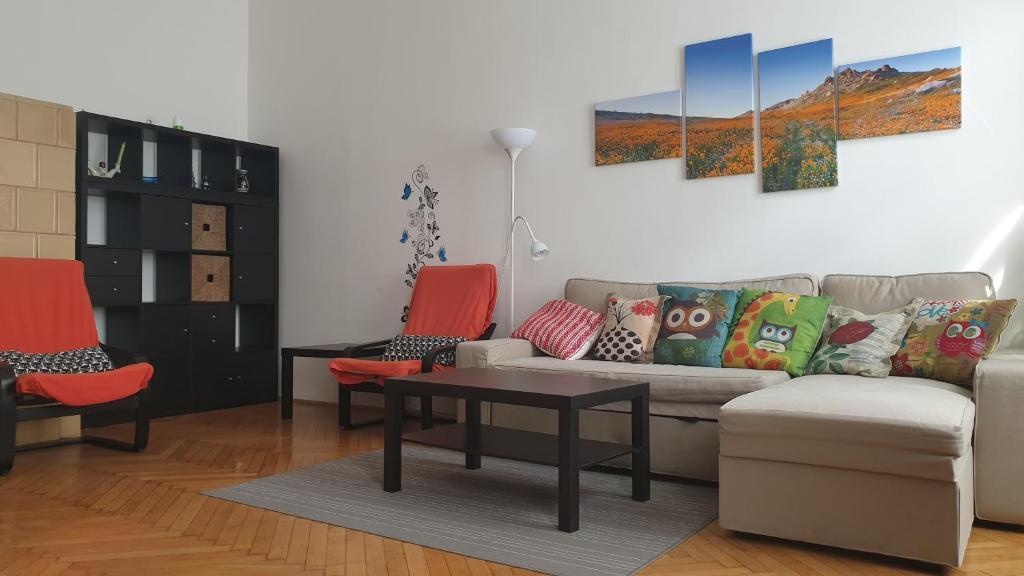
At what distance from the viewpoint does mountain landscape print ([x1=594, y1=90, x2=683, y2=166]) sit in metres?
4.54

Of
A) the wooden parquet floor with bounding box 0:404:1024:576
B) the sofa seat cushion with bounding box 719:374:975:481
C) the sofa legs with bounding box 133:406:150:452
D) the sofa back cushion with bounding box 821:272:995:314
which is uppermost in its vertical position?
the sofa back cushion with bounding box 821:272:995:314

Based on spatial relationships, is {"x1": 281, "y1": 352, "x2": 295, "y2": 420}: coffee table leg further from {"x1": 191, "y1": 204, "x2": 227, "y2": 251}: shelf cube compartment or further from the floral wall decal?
{"x1": 191, "y1": 204, "x2": 227, "y2": 251}: shelf cube compartment

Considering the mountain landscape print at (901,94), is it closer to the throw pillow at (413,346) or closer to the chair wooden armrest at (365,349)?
the throw pillow at (413,346)

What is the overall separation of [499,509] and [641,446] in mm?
597

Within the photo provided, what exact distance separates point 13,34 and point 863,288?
492 cm

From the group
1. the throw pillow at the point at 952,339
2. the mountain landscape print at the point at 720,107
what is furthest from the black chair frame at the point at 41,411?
the throw pillow at the point at 952,339

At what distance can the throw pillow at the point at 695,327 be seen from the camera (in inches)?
151

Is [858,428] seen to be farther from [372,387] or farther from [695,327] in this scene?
[372,387]

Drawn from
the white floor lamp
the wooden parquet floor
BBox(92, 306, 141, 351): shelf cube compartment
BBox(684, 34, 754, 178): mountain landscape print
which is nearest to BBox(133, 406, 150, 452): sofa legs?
the wooden parquet floor

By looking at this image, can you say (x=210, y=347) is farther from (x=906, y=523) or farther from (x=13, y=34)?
(x=906, y=523)

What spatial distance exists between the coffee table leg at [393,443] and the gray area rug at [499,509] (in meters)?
0.05

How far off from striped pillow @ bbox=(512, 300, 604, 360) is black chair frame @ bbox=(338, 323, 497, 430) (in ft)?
1.49

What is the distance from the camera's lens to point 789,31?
4.20m

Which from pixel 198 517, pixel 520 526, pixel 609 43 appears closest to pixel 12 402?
pixel 198 517
